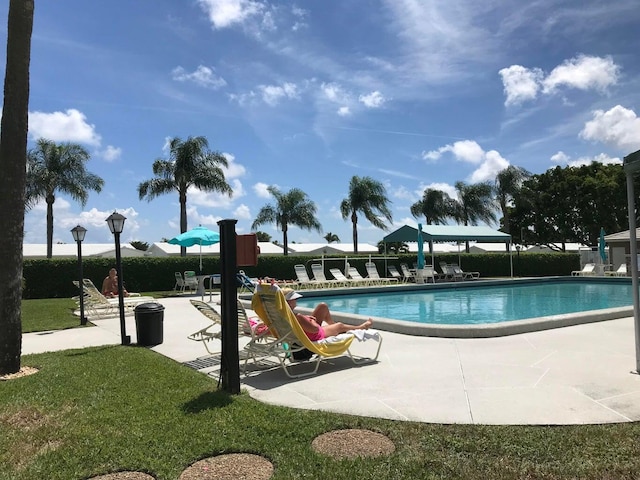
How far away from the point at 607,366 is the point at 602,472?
10.4 ft

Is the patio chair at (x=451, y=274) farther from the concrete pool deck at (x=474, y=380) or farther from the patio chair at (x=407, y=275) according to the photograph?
the concrete pool deck at (x=474, y=380)

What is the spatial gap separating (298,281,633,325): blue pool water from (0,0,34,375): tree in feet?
28.1

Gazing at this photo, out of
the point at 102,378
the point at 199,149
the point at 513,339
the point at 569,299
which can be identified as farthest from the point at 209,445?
the point at 199,149

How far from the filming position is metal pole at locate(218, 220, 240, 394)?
4938 millimetres

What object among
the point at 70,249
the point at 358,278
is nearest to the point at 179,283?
the point at 358,278

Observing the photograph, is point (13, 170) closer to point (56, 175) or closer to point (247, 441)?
point (247, 441)

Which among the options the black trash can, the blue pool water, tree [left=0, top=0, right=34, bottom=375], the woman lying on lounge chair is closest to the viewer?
tree [left=0, top=0, right=34, bottom=375]

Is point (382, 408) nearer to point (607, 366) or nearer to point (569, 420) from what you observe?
point (569, 420)

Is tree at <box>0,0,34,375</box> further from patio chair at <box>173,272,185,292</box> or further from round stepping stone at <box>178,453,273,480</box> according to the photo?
patio chair at <box>173,272,185,292</box>

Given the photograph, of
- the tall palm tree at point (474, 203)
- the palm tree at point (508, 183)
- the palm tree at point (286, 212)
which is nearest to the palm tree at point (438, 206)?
the tall palm tree at point (474, 203)

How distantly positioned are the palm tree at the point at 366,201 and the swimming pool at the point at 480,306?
17635 millimetres

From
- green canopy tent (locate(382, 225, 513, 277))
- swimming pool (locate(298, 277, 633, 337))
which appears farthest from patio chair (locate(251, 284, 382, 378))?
green canopy tent (locate(382, 225, 513, 277))

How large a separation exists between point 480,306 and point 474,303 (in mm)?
993

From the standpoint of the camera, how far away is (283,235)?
3966 cm
